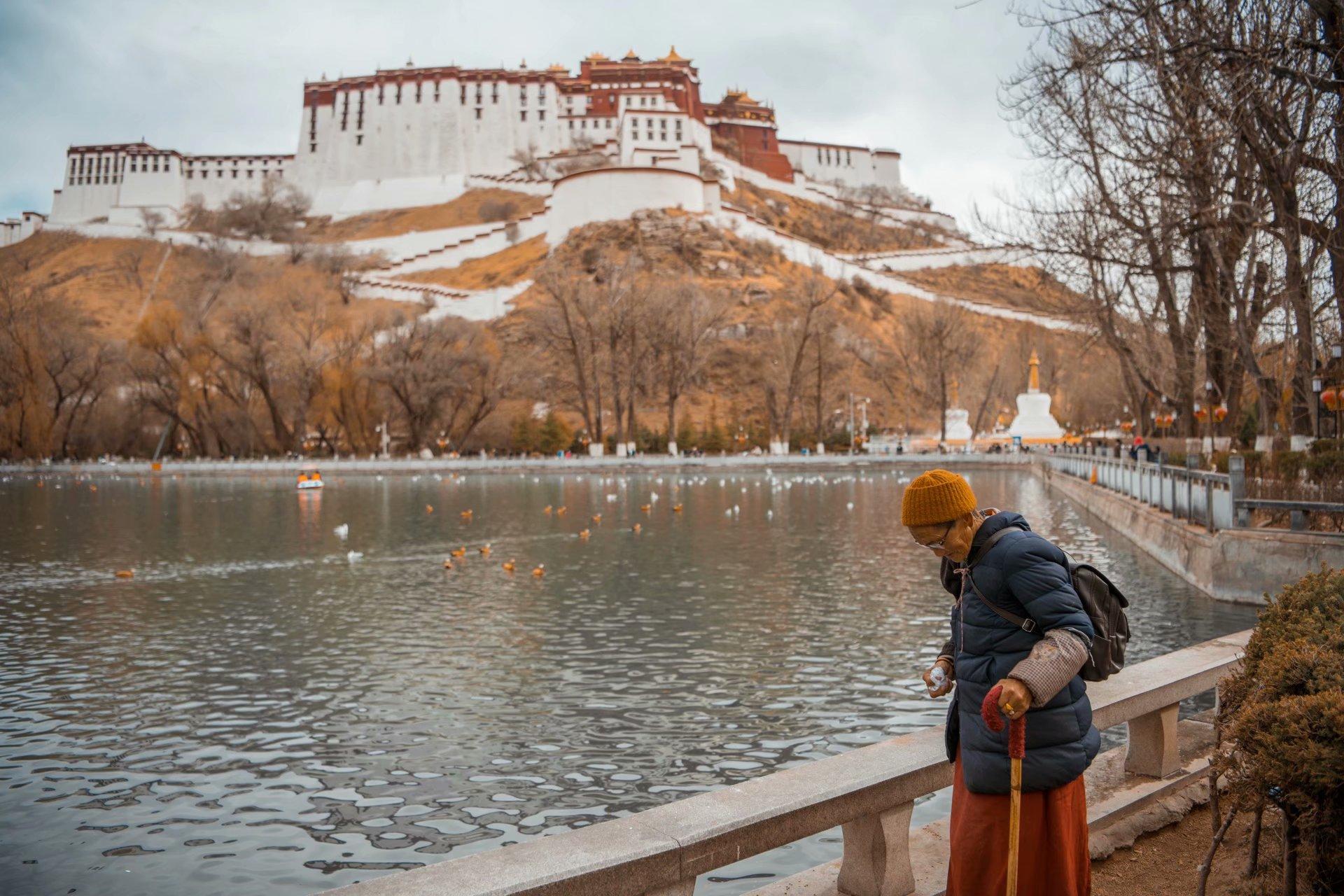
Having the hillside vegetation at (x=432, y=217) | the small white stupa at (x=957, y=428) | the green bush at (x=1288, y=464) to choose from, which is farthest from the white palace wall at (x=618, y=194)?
the green bush at (x=1288, y=464)

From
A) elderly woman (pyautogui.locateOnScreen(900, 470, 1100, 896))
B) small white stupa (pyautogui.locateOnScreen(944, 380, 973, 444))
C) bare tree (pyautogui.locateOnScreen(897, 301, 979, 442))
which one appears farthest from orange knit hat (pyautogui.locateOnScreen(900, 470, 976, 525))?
small white stupa (pyautogui.locateOnScreen(944, 380, 973, 444))

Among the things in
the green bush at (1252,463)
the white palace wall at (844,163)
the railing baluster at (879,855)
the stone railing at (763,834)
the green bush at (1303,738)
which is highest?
the white palace wall at (844,163)

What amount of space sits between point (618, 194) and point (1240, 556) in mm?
97990

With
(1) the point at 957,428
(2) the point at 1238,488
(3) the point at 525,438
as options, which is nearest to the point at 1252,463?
(2) the point at 1238,488

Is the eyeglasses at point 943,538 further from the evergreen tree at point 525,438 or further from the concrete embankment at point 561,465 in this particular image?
the evergreen tree at point 525,438

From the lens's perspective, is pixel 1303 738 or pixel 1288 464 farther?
pixel 1288 464

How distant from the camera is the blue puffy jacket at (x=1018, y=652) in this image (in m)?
3.54

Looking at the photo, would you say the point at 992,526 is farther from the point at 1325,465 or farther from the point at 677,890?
the point at 1325,465

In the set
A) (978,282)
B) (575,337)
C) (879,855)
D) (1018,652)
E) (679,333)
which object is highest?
(978,282)

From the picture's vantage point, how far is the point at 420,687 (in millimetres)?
10750

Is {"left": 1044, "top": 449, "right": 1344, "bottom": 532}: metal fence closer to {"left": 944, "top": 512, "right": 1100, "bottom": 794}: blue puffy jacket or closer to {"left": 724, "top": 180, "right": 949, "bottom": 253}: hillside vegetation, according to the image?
{"left": 944, "top": 512, "right": 1100, "bottom": 794}: blue puffy jacket

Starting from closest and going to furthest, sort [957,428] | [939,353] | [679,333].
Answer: [679,333]
[939,353]
[957,428]

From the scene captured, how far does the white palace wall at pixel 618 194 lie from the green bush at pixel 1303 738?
350ft

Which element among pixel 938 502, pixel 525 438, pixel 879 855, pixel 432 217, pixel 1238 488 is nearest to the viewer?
pixel 938 502
